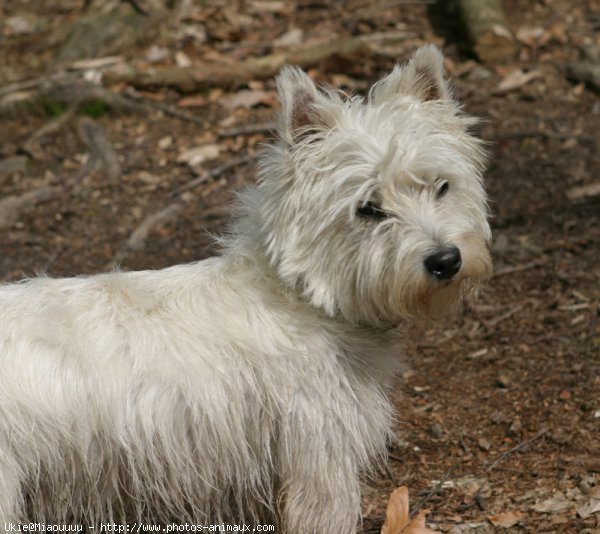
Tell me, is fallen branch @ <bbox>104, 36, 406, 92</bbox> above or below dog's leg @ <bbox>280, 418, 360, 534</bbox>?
above

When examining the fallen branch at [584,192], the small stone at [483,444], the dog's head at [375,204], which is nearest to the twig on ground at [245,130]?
the fallen branch at [584,192]

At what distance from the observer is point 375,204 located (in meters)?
3.77

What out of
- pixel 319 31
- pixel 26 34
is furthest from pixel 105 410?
pixel 26 34

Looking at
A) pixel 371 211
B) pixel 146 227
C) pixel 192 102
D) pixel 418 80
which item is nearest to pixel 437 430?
pixel 371 211

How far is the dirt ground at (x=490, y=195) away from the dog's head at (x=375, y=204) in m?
1.14

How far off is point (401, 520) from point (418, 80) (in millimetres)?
2022

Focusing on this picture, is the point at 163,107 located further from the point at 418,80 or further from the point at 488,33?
the point at 418,80

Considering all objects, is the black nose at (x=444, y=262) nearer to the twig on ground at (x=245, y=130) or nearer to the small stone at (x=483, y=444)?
the small stone at (x=483, y=444)

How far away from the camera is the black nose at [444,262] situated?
11.7ft

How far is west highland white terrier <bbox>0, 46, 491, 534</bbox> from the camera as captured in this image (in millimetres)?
3516

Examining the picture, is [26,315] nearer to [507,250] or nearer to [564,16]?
[507,250]

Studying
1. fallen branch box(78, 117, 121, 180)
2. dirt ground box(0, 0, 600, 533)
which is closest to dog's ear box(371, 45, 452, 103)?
dirt ground box(0, 0, 600, 533)

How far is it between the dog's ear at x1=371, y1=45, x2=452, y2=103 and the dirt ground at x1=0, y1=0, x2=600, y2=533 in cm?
172

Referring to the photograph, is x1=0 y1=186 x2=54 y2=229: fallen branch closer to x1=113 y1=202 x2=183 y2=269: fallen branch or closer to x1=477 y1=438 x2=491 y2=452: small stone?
x1=113 y1=202 x2=183 y2=269: fallen branch
